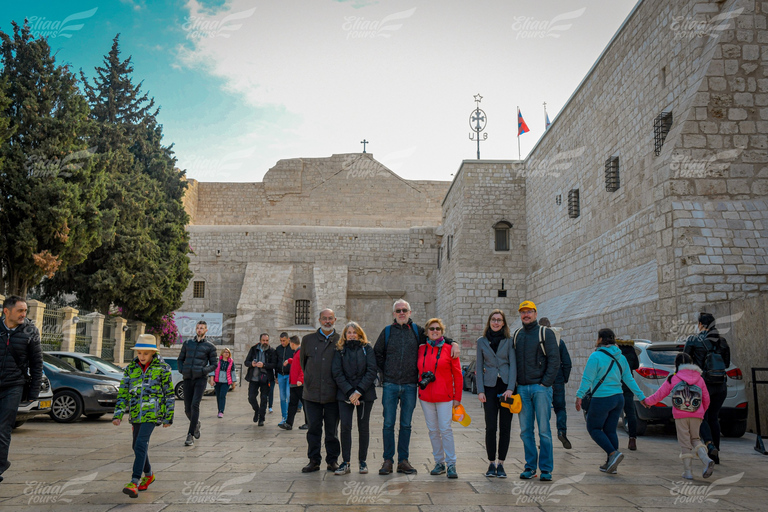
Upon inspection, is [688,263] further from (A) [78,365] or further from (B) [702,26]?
(A) [78,365]

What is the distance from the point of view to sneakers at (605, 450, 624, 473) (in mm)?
5445

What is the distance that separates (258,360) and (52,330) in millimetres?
7545

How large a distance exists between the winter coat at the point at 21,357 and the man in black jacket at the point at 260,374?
15.8ft

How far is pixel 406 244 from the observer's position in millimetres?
28984

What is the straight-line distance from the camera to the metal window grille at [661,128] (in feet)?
36.7

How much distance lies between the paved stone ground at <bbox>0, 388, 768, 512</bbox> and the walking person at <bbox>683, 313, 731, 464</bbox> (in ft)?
1.34

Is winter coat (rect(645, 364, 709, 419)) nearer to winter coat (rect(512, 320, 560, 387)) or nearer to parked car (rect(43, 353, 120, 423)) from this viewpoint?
winter coat (rect(512, 320, 560, 387))

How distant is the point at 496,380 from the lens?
5539 millimetres

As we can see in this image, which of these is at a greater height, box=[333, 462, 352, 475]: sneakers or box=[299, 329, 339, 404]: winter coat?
box=[299, 329, 339, 404]: winter coat

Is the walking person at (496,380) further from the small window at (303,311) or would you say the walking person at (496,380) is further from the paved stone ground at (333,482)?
the small window at (303,311)

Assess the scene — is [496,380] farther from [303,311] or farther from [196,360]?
[303,311]

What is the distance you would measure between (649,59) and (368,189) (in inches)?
958

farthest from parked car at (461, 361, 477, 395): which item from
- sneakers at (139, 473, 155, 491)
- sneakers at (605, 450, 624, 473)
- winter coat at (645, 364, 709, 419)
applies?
sneakers at (139, 473, 155, 491)

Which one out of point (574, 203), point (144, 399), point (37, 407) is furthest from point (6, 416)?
point (574, 203)
